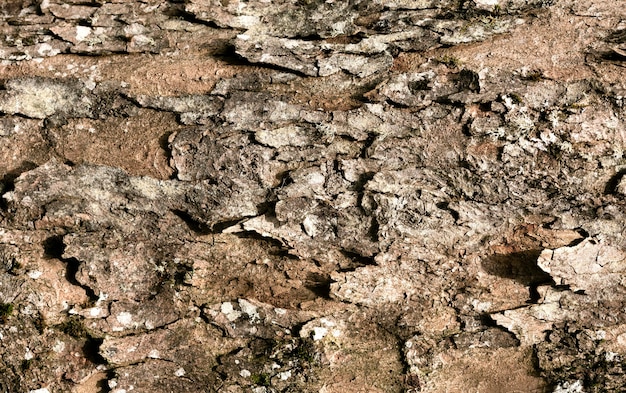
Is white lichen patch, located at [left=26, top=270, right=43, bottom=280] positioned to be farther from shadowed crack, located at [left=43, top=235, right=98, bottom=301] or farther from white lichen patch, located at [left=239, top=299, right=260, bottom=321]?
white lichen patch, located at [left=239, top=299, right=260, bottom=321]

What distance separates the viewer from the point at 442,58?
19.9 ft

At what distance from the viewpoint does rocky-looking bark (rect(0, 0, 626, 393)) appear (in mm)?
5672

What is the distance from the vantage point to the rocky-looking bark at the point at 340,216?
5.67m

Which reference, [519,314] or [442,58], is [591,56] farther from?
[519,314]

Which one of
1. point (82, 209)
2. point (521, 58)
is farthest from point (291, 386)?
point (521, 58)

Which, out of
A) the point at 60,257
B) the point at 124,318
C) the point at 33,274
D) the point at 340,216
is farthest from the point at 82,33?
the point at 340,216

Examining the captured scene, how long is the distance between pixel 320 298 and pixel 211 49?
117 inches

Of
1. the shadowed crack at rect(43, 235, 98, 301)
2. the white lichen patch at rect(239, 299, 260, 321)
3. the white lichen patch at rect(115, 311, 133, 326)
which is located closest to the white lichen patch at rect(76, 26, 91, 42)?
the shadowed crack at rect(43, 235, 98, 301)

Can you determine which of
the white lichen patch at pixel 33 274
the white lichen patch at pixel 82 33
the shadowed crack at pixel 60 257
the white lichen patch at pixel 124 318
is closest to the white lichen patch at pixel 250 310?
the white lichen patch at pixel 124 318

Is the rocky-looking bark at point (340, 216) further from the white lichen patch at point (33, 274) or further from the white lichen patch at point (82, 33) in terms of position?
the white lichen patch at point (82, 33)

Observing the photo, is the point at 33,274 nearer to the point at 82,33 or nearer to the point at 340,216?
the point at 82,33

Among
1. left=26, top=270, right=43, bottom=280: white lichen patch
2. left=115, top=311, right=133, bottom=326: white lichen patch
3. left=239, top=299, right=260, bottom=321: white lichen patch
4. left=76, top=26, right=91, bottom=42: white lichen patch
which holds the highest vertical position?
left=76, top=26, right=91, bottom=42: white lichen patch

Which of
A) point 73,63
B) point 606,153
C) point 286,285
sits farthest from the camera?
point 73,63

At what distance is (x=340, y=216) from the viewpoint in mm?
5719
